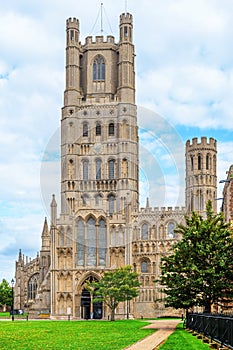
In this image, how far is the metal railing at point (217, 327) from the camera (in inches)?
967

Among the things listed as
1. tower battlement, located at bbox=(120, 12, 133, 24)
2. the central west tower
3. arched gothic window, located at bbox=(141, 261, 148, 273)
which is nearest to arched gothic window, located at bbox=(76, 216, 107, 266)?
the central west tower

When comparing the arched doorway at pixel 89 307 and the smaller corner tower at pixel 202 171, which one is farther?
the smaller corner tower at pixel 202 171

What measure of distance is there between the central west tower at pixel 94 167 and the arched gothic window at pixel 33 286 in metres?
15.8

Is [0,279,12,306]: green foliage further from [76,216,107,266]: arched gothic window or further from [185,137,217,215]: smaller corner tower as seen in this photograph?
[76,216,107,266]: arched gothic window

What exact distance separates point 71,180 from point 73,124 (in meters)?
9.36

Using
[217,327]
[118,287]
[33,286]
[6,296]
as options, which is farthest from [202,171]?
[217,327]

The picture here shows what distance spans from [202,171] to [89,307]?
4203 centimetres

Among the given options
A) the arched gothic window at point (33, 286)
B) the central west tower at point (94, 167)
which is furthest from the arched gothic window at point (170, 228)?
the arched gothic window at point (33, 286)

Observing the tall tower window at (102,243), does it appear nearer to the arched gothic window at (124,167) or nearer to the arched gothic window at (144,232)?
the arched gothic window at (144,232)

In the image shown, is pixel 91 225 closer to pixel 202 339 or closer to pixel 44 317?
pixel 44 317

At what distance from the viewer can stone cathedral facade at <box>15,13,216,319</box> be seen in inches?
3661

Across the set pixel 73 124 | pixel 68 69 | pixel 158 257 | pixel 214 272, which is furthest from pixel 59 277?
pixel 214 272

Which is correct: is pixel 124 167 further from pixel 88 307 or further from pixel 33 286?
pixel 33 286

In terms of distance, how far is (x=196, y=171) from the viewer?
126m
